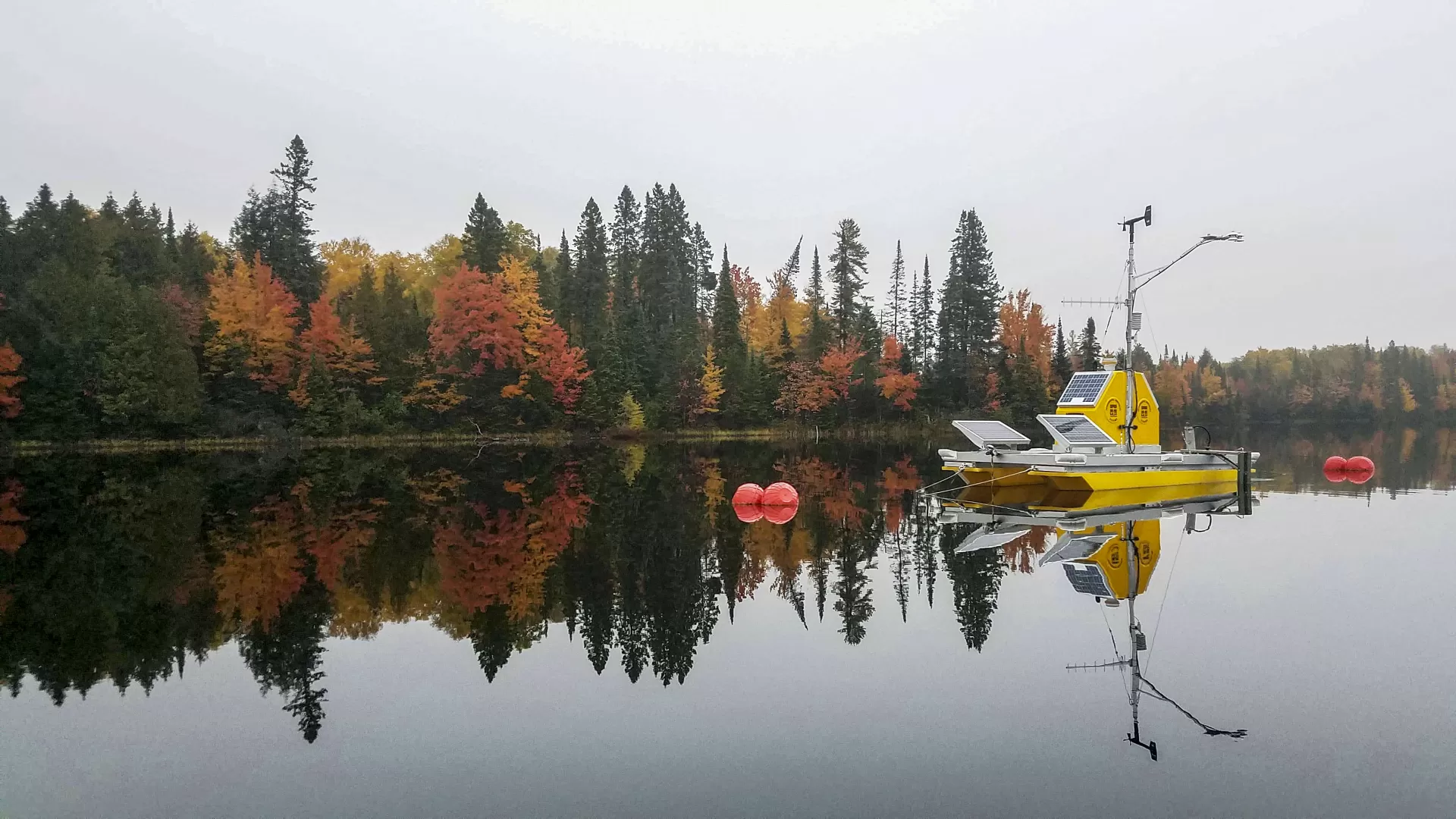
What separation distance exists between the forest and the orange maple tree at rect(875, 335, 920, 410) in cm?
20

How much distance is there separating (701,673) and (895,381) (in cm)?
5657

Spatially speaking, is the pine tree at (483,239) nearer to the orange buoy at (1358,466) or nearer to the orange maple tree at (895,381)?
the orange maple tree at (895,381)

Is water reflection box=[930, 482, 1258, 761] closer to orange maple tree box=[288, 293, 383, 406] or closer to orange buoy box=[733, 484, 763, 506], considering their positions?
orange buoy box=[733, 484, 763, 506]

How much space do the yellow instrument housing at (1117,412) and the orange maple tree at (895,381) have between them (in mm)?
40633

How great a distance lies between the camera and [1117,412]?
69.8 ft

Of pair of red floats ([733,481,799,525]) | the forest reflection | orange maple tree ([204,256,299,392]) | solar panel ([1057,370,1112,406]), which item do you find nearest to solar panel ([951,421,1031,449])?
solar panel ([1057,370,1112,406])

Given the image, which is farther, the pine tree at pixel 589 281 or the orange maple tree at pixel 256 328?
the pine tree at pixel 589 281

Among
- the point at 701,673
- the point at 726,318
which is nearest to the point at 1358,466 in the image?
the point at 701,673

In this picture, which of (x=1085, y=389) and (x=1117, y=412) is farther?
(x=1085, y=389)

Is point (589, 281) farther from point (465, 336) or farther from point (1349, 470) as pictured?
point (1349, 470)

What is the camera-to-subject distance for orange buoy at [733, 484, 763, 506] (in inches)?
780

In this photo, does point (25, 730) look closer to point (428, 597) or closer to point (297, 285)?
point (428, 597)

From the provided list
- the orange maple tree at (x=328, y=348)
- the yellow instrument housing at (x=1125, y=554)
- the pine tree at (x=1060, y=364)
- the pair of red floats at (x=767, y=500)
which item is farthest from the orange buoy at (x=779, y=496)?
the pine tree at (x=1060, y=364)

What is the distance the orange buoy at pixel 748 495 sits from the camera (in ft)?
65.0
